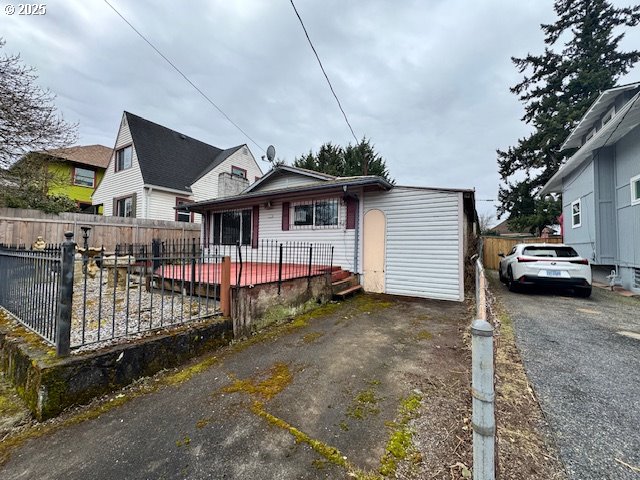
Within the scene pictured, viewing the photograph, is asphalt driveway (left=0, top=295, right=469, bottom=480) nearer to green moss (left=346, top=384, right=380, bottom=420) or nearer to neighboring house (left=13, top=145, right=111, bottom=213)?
green moss (left=346, top=384, right=380, bottom=420)

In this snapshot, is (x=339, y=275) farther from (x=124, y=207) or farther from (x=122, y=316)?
(x=124, y=207)

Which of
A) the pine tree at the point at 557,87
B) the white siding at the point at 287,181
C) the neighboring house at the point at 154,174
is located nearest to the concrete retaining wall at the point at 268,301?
the white siding at the point at 287,181

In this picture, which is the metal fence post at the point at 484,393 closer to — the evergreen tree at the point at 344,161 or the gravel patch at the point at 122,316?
the gravel patch at the point at 122,316

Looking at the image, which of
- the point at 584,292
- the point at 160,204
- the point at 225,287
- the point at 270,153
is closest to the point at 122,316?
the point at 225,287

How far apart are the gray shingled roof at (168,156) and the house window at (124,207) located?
186cm

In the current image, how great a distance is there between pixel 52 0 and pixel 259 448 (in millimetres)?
10561

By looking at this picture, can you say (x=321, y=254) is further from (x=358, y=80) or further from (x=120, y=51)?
(x=120, y=51)

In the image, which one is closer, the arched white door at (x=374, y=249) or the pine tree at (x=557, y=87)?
the arched white door at (x=374, y=249)

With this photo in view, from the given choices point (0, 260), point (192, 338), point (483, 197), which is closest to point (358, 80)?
point (192, 338)

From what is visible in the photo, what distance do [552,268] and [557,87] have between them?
20.6 meters

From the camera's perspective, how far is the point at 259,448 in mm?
2068

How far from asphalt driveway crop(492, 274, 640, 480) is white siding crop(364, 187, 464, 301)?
5.30ft

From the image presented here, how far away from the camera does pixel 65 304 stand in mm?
2689

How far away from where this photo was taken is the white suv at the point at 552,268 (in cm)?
705
